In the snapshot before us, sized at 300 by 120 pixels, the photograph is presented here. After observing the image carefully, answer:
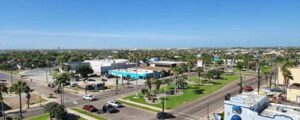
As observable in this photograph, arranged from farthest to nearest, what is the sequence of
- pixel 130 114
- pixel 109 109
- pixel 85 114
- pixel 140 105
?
pixel 140 105 < pixel 109 109 < pixel 85 114 < pixel 130 114

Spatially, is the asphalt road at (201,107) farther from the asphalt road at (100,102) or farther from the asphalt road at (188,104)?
the asphalt road at (100,102)

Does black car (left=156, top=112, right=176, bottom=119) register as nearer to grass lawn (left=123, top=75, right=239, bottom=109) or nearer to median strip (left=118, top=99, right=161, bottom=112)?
median strip (left=118, top=99, right=161, bottom=112)

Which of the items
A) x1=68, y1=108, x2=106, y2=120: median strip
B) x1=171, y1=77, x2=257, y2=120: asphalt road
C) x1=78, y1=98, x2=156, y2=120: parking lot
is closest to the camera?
x1=78, y1=98, x2=156, y2=120: parking lot

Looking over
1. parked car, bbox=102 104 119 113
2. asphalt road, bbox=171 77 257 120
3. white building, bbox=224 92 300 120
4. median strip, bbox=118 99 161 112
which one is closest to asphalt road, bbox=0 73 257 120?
asphalt road, bbox=171 77 257 120

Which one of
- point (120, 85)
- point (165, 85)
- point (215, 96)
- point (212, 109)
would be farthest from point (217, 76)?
point (212, 109)

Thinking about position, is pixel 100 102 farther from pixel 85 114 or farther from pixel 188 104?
pixel 188 104

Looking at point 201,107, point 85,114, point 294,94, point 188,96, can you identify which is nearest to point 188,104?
point 201,107

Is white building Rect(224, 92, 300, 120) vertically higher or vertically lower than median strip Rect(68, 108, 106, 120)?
higher

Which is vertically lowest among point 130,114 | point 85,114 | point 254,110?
point 85,114

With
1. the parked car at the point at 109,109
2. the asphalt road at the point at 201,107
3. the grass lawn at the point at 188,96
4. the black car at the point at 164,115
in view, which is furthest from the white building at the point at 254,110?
the parked car at the point at 109,109
